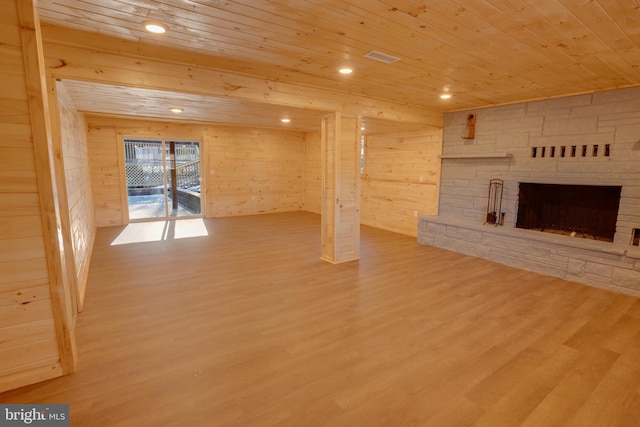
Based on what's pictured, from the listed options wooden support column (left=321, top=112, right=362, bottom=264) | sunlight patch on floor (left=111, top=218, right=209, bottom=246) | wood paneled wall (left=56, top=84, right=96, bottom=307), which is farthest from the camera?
sunlight patch on floor (left=111, top=218, right=209, bottom=246)

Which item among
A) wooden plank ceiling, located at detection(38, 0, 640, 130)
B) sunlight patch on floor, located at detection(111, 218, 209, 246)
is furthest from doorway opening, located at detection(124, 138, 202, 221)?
wooden plank ceiling, located at detection(38, 0, 640, 130)

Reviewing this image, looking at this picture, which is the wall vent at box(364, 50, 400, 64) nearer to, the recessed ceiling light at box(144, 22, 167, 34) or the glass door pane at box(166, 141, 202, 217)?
the recessed ceiling light at box(144, 22, 167, 34)

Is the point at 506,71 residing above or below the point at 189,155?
above

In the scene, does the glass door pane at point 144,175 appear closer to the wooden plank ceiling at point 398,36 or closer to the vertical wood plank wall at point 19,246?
the wooden plank ceiling at point 398,36

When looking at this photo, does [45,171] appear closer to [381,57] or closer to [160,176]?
[381,57]

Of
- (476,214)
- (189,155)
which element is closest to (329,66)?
(476,214)

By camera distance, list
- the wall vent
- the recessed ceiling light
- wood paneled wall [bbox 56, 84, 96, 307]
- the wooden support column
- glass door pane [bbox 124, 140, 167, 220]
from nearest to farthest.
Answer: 1. the recessed ceiling light
2. the wall vent
3. wood paneled wall [bbox 56, 84, 96, 307]
4. the wooden support column
5. glass door pane [bbox 124, 140, 167, 220]

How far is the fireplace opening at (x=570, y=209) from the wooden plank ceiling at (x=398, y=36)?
1380mm

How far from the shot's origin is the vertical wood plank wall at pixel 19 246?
175 centimetres

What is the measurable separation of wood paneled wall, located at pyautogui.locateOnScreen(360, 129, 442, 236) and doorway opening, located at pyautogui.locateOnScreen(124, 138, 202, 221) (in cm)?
430

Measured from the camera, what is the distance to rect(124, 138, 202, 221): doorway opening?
24.5 feet

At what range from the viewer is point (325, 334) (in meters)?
2.63

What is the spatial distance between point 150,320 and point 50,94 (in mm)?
2048

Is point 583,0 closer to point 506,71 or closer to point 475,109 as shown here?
point 506,71
